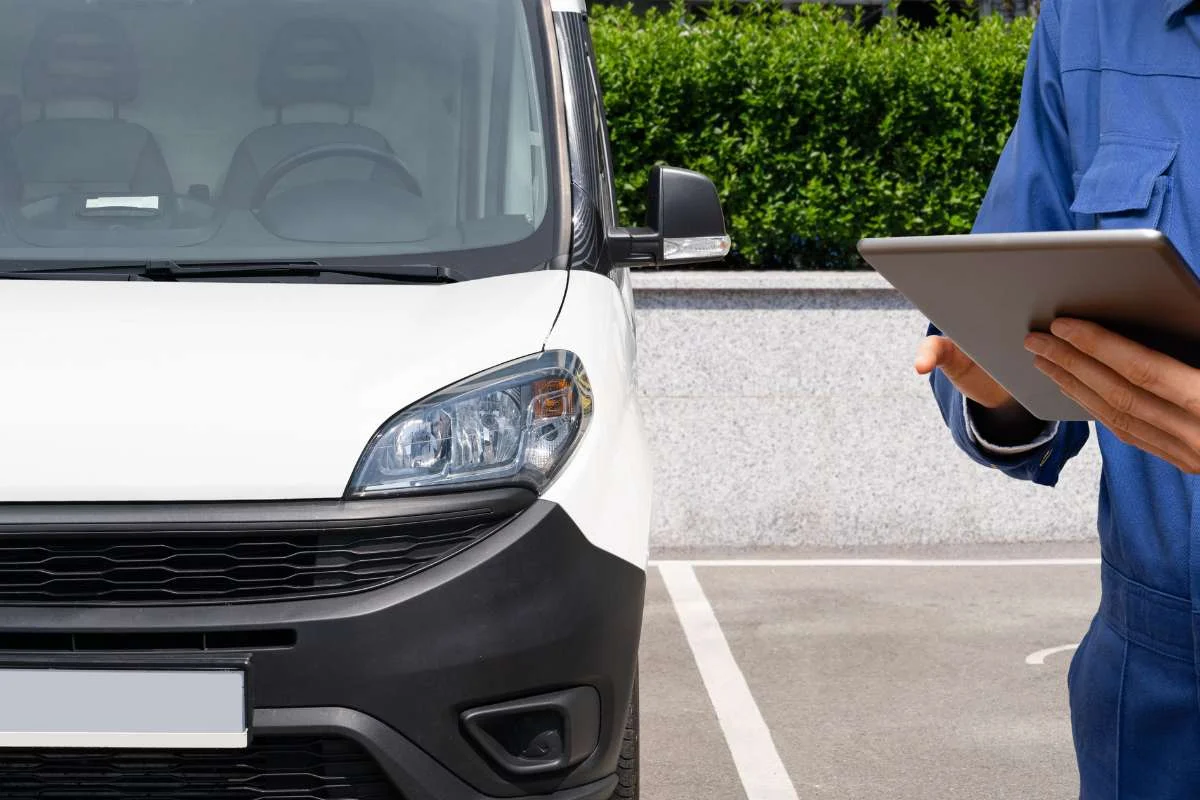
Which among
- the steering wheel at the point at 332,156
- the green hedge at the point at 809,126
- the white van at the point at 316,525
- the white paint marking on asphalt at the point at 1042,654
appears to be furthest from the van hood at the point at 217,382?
the green hedge at the point at 809,126

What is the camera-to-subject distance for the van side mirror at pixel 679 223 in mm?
3416

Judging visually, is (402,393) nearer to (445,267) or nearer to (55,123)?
(445,267)

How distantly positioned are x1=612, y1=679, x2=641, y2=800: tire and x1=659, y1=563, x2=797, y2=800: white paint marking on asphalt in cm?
88

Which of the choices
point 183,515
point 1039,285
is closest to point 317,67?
point 183,515

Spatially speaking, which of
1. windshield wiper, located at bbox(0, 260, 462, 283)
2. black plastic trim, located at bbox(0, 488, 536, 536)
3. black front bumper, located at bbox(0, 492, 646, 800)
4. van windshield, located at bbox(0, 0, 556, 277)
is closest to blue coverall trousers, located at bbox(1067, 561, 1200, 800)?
black front bumper, located at bbox(0, 492, 646, 800)

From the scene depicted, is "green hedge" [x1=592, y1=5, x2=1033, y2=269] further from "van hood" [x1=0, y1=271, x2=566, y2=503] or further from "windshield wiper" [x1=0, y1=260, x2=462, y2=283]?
"van hood" [x1=0, y1=271, x2=566, y2=503]

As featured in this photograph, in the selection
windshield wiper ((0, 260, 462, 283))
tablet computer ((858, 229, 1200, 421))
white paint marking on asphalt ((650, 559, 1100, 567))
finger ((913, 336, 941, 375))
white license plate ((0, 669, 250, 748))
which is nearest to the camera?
tablet computer ((858, 229, 1200, 421))

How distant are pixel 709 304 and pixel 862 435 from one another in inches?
37.8

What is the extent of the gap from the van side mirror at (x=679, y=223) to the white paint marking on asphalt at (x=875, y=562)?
342 cm

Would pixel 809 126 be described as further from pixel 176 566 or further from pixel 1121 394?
pixel 1121 394

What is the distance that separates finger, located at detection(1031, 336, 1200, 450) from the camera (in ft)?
3.89

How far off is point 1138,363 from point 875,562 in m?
5.71

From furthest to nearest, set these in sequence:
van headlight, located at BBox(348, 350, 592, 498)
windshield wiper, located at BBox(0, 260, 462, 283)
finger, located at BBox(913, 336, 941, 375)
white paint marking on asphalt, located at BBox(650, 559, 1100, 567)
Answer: white paint marking on asphalt, located at BBox(650, 559, 1100, 567) → windshield wiper, located at BBox(0, 260, 462, 283) → van headlight, located at BBox(348, 350, 592, 498) → finger, located at BBox(913, 336, 941, 375)

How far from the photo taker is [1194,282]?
1091 mm
